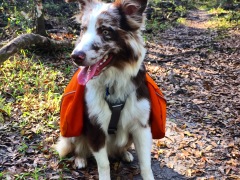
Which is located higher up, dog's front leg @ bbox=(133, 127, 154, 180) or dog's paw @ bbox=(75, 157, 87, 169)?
dog's front leg @ bbox=(133, 127, 154, 180)

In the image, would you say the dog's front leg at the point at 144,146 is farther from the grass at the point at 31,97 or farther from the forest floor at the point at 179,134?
the grass at the point at 31,97

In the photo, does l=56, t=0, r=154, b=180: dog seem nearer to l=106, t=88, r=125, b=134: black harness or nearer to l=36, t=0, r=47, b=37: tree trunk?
l=106, t=88, r=125, b=134: black harness

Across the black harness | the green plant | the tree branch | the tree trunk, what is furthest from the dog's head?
the tree trunk

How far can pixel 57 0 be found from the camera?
12969 mm

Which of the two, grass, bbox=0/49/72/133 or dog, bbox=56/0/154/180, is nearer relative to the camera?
dog, bbox=56/0/154/180

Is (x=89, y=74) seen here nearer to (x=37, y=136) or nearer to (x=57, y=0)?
(x=37, y=136)

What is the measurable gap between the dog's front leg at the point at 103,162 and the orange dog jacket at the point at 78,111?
12.3 inches

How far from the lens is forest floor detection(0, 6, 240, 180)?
3.65 meters

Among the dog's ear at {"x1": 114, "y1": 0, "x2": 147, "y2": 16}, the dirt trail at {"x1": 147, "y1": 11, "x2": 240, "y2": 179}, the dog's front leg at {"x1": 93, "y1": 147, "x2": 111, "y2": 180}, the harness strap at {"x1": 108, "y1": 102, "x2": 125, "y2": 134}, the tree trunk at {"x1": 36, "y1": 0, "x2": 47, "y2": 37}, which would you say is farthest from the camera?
the tree trunk at {"x1": 36, "y1": 0, "x2": 47, "y2": 37}

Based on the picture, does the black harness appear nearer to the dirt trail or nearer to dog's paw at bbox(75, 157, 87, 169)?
dog's paw at bbox(75, 157, 87, 169)

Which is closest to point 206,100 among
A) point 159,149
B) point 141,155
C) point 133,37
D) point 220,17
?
point 159,149

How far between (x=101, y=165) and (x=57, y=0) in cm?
1118

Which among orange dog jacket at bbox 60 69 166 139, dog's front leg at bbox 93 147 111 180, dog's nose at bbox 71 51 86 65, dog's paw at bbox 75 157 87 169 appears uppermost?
dog's nose at bbox 71 51 86 65

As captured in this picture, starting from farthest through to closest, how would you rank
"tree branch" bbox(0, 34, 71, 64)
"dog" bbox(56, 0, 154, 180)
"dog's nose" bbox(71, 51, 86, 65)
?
"tree branch" bbox(0, 34, 71, 64), "dog" bbox(56, 0, 154, 180), "dog's nose" bbox(71, 51, 86, 65)
